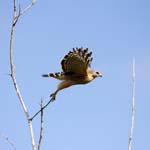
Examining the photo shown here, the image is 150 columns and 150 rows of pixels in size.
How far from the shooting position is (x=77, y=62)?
13.1 ft

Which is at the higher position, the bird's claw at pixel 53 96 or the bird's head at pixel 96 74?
the bird's head at pixel 96 74

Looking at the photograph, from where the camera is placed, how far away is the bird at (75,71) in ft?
12.8

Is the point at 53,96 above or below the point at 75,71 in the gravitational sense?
below

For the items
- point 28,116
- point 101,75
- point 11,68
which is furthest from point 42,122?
point 101,75

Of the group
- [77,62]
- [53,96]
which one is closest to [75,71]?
[77,62]

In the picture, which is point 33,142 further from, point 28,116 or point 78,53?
point 78,53

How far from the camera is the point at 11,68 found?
349 centimetres

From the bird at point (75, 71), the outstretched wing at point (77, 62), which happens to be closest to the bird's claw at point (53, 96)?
the bird at point (75, 71)

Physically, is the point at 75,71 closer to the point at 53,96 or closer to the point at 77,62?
the point at 77,62

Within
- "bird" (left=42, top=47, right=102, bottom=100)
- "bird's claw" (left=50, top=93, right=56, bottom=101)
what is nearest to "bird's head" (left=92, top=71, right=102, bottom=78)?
"bird" (left=42, top=47, right=102, bottom=100)

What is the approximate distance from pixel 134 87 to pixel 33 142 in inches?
39.3

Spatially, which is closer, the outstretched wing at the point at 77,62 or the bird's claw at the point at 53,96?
the bird's claw at the point at 53,96

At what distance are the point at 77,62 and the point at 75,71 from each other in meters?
0.10

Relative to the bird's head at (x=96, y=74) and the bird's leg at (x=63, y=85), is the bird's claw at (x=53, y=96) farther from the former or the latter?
the bird's head at (x=96, y=74)
